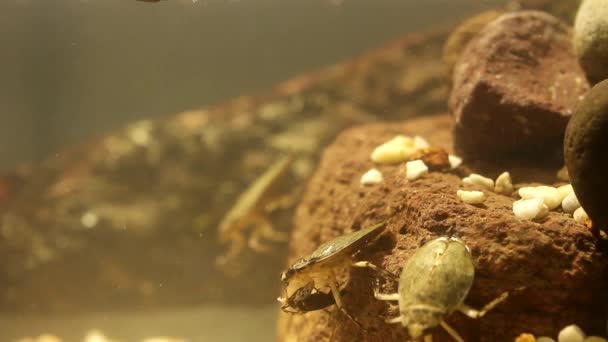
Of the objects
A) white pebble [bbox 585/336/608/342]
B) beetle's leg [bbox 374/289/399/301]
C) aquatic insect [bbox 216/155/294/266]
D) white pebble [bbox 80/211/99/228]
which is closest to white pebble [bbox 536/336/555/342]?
white pebble [bbox 585/336/608/342]

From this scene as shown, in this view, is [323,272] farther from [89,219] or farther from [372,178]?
[89,219]

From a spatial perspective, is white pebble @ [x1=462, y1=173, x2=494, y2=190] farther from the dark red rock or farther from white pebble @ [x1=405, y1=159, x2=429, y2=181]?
the dark red rock

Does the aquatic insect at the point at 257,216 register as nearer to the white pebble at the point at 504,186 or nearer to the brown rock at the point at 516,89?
the brown rock at the point at 516,89

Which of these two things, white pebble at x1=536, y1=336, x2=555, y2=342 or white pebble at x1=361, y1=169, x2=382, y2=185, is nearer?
white pebble at x1=536, y1=336, x2=555, y2=342

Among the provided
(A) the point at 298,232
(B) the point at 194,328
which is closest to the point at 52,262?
(B) the point at 194,328

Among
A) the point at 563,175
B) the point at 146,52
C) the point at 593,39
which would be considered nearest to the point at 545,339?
the point at 563,175

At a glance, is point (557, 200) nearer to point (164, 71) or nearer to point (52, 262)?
point (52, 262)
